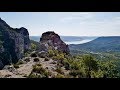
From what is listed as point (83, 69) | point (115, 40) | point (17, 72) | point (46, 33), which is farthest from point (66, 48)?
point (115, 40)

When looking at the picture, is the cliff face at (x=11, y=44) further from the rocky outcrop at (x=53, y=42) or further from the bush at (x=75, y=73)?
the bush at (x=75, y=73)

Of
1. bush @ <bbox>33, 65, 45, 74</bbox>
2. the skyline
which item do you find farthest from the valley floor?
the skyline

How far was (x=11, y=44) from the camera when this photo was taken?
47.4 meters

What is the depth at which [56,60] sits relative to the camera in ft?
122

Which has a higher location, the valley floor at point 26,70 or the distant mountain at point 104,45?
the valley floor at point 26,70

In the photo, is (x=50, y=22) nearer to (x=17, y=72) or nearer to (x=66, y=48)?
(x=66, y=48)

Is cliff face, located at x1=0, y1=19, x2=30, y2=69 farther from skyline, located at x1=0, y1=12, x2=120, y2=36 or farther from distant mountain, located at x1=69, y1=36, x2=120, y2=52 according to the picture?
distant mountain, located at x1=69, y1=36, x2=120, y2=52

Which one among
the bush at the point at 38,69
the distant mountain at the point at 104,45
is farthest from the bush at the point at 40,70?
the distant mountain at the point at 104,45

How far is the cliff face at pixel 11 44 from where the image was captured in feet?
146

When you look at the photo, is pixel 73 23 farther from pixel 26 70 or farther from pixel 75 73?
pixel 26 70
